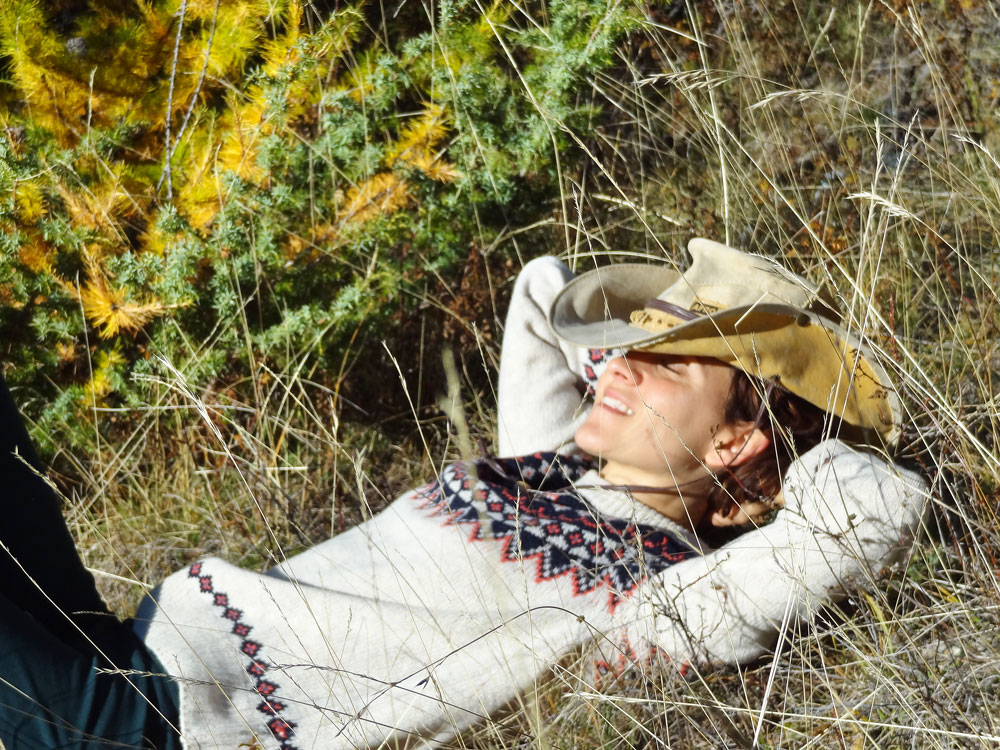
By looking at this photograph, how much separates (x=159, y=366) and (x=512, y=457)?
1.10 meters

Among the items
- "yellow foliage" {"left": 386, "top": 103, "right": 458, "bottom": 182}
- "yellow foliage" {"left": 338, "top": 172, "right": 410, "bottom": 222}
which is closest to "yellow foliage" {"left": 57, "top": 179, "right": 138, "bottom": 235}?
"yellow foliage" {"left": 338, "top": 172, "right": 410, "bottom": 222}

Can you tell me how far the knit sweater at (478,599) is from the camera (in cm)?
188

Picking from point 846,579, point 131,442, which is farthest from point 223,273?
point 846,579

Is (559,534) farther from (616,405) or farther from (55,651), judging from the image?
(55,651)

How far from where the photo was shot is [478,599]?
2.05 meters

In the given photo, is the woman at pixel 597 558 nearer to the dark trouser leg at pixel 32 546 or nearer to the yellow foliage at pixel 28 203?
the dark trouser leg at pixel 32 546

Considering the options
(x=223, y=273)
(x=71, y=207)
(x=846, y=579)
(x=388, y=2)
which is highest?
(x=388, y=2)

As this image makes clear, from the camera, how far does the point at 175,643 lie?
6.47 feet

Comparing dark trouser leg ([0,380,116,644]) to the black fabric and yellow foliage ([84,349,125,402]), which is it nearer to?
the black fabric

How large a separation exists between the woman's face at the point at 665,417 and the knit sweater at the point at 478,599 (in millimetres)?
98

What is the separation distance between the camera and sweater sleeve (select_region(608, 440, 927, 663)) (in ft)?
6.13

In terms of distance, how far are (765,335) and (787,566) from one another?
502 millimetres

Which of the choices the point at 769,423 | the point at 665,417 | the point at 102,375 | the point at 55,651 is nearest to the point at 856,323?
the point at 769,423

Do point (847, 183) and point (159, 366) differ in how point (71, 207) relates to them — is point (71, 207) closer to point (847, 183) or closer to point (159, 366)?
point (159, 366)
